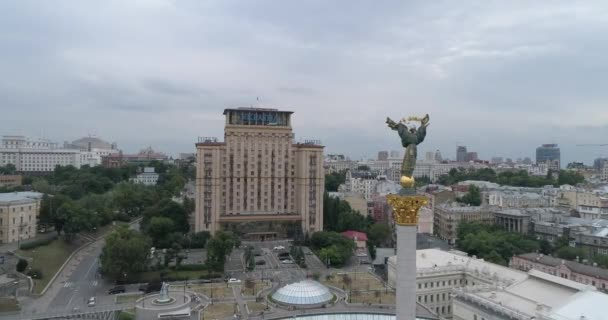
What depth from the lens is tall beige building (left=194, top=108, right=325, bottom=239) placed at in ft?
306

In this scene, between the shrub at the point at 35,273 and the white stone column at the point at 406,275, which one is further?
the shrub at the point at 35,273

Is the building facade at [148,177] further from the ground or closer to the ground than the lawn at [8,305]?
further from the ground

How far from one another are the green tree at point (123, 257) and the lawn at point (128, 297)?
4814mm

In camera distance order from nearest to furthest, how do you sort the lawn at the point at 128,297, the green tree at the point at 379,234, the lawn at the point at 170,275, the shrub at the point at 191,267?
1. the lawn at the point at 128,297
2. the lawn at the point at 170,275
3. the shrub at the point at 191,267
4. the green tree at the point at 379,234

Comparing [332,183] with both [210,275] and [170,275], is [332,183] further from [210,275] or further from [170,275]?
[170,275]

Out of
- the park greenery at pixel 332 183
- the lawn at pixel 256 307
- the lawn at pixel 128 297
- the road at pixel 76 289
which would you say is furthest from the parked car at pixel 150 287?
the park greenery at pixel 332 183

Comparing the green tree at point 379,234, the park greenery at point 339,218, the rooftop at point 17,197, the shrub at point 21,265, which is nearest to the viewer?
the shrub at point 21,265

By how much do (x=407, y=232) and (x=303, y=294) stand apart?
108ft

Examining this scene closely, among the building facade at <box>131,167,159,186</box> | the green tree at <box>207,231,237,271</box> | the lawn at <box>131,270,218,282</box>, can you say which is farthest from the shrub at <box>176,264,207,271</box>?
the building facade at <box>131,167,159,186</box>

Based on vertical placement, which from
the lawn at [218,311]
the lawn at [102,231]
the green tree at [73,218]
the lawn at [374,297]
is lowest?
the lawn at [218,311]

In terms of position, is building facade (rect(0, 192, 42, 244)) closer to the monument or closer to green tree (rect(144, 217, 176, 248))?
green tree (rect(144, 217, 176, 248))

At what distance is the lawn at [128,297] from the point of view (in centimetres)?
5669

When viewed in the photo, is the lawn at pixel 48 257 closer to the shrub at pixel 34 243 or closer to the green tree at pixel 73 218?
the shrub at pixel 34 243

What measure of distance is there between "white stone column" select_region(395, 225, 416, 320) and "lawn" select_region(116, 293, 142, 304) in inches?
1672
